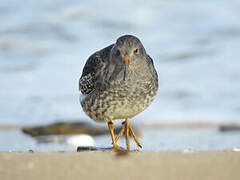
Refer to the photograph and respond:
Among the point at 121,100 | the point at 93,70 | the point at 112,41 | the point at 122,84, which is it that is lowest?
the point at 121,100

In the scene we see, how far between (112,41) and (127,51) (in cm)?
975

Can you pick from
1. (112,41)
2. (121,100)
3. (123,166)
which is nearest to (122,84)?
(121,100)

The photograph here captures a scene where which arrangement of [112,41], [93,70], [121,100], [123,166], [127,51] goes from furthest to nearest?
[112,41] → [93,70] → [121,100] → [127,51] → [123,166]

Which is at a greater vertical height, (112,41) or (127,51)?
(112,41)

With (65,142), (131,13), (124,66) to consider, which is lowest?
(65,142)

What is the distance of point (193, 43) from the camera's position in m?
15.4

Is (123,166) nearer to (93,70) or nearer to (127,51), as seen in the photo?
(127,51)

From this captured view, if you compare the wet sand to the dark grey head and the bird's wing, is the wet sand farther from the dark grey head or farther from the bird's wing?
the bird's wing

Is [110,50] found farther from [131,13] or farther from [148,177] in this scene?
[131,13]

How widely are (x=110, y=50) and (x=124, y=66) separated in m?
0.49

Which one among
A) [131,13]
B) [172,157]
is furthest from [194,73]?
[172,157]

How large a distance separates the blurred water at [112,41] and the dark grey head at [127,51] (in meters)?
4.58

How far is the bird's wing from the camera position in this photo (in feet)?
20.1

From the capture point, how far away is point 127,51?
570cm
